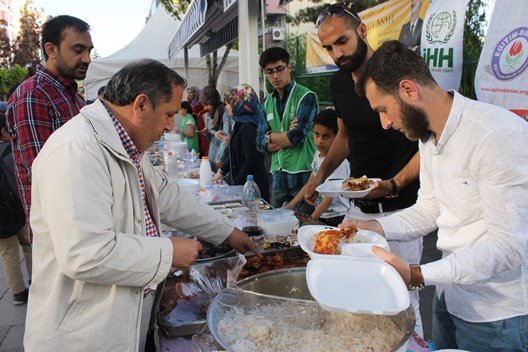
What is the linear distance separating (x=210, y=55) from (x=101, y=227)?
39.6 ft

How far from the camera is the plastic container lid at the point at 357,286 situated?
968 mm

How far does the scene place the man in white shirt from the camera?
1181 millimetres

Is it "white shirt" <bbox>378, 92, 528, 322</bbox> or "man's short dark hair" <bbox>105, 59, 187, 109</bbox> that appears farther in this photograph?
"man's short dark hair" <bbox>105, 59, 187, 109</bbox>

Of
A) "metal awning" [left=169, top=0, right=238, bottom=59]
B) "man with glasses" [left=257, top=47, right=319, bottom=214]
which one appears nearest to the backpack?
"man with glasses" [left=257, top=47, right=319, bottom=214]

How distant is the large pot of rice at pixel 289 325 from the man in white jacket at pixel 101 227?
9.9 inches

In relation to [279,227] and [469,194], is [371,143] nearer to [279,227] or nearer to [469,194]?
[279,227]

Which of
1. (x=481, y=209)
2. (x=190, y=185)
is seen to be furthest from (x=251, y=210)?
(x=481, y=209)

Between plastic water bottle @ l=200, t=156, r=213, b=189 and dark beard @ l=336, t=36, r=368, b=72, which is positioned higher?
dark beard @ l=336, t=36, r=368, b=72

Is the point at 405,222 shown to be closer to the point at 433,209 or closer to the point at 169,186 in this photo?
the point at 433,209

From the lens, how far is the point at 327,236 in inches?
56.0

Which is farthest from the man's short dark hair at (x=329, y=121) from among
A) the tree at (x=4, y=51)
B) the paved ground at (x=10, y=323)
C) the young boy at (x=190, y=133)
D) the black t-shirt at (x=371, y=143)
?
the tree at (x=4, y=51)

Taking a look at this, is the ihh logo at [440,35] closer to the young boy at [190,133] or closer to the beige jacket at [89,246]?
the beige jacket at [89,246]

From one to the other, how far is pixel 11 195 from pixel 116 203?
8.91ft

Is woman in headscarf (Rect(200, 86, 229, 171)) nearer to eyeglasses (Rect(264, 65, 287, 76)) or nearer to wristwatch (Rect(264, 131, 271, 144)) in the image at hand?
wristwatch (Rect(264, 131, 271, 144))
